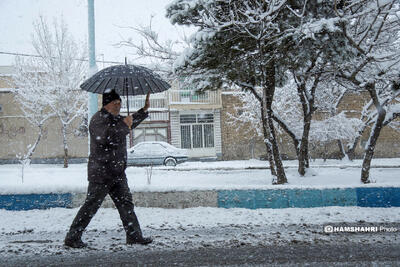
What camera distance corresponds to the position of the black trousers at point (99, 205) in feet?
12.0

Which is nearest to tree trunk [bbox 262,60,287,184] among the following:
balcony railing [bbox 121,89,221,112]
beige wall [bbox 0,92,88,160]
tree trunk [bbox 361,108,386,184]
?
tree trunk [bbox 361,108,386,184]

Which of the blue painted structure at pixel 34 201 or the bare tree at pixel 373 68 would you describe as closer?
the blue painted structure at pixel 34 201

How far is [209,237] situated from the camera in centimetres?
416

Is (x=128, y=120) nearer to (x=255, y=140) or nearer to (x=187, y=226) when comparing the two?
(x=187, y=226)

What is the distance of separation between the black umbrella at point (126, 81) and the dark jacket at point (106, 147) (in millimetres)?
609

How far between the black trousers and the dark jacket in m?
0.09

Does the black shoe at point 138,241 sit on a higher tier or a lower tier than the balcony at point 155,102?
lower

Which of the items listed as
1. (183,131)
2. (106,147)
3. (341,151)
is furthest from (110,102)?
(183,131)

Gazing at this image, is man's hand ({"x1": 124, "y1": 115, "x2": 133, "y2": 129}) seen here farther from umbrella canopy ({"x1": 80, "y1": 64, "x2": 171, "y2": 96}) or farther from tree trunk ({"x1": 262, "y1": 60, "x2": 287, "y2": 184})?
tree trunk ({"x1": 262, "y1": 60, "x2": 287, "y2": 184})

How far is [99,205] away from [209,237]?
141 cm

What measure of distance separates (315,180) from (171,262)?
20.9ft

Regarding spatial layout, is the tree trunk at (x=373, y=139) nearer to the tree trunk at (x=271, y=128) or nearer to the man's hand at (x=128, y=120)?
the tree trunk at (x=271, y=128)

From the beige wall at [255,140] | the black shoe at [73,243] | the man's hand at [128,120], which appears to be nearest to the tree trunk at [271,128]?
the man's hand at [128,120]

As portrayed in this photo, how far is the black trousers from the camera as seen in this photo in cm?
366
